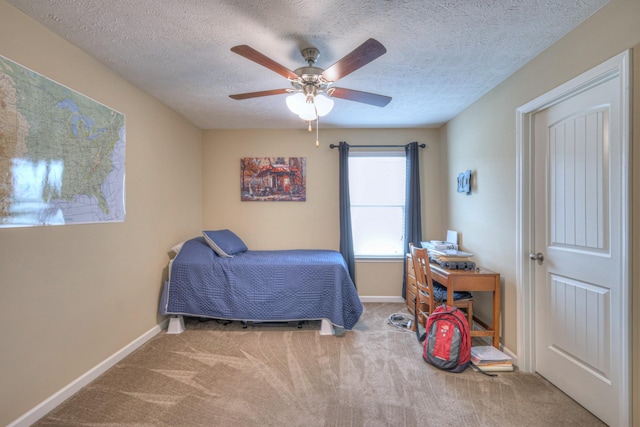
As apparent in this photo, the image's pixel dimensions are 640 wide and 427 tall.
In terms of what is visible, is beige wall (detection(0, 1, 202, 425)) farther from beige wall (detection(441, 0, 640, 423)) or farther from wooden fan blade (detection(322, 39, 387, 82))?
beige wall (detection(441, 0, 640, 423))

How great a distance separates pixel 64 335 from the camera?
196cm

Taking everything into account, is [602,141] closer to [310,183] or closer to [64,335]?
[310,183]

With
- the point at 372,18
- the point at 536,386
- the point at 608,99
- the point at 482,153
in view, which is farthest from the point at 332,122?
the point at 536,386

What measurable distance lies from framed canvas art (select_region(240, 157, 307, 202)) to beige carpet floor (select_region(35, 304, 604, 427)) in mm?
2009

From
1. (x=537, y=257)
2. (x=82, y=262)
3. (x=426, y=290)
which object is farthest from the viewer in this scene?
(x=426, y=290)

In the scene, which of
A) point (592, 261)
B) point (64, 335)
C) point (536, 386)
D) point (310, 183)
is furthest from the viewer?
point (310, 183)

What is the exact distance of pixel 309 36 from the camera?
6.30 feet

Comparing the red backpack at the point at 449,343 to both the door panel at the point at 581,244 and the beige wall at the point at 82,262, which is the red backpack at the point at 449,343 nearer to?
the door panel at the point at 581,244

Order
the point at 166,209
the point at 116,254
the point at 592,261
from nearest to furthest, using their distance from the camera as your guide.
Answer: the point at 592,261 → the point at 116,254 → the point at 166,209

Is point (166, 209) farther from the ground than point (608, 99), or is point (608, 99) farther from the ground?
point (608, 99)

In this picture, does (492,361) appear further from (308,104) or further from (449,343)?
(308,104)

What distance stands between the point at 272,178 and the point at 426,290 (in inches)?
98.1

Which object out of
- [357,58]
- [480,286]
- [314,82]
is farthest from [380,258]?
[357,58]

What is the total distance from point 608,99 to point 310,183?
306 centimetres
